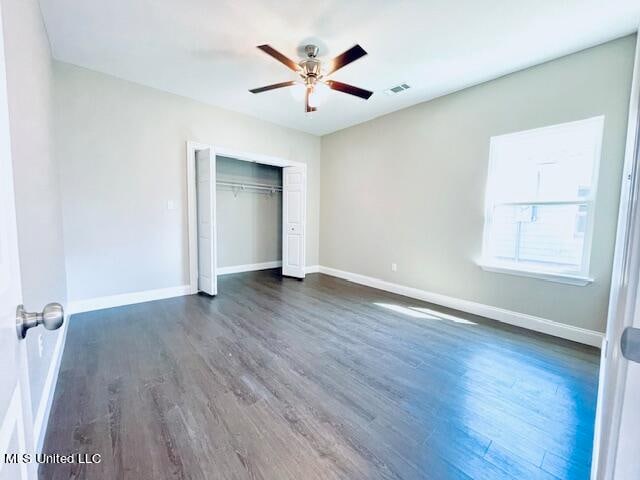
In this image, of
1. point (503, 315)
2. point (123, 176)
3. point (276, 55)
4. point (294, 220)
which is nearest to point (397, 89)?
point (276, 55)

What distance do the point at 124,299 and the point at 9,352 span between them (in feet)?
11.6

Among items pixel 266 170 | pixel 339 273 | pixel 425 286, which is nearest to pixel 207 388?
pixel 425 286

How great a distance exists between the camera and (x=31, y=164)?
1.62 meters

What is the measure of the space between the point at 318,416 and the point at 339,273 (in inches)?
145

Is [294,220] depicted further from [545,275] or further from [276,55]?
[545,275]

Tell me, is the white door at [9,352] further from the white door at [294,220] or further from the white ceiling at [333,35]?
the white door at [294,220]

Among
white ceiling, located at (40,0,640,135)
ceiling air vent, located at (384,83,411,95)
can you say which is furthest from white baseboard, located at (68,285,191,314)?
ceiling air vent, located at (384,83,411,95)

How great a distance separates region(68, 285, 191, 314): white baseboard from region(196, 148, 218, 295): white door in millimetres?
332

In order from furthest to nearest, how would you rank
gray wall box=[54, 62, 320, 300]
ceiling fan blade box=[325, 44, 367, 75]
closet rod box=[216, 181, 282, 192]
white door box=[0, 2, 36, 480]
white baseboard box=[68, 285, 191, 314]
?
1. closet rod box=[216, 181, 282, 192]
2. white baseboard box=[68, 285, 191, 314]
3. gray wall box=[54, 62, 320, 300]
4. ceiling fan blade box=[325, 44, 367, 75]
5. white door box=[0, 2, 36, 480]

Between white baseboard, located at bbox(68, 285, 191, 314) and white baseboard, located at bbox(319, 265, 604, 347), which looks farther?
white baseboard, located at bbox(68, 285, 191, 314)

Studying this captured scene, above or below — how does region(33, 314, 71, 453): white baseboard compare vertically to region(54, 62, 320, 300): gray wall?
below

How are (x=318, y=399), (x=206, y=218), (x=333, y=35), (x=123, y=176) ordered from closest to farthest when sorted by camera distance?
(x=318, y=399), (x=333, y=35), (x=123, y=176), (x=206, y=218)

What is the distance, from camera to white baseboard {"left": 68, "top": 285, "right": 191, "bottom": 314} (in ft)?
10.4

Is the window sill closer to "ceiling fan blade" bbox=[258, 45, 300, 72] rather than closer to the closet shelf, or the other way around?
"ceiling fan blade" bbox=[258, 45, 300, 72]
